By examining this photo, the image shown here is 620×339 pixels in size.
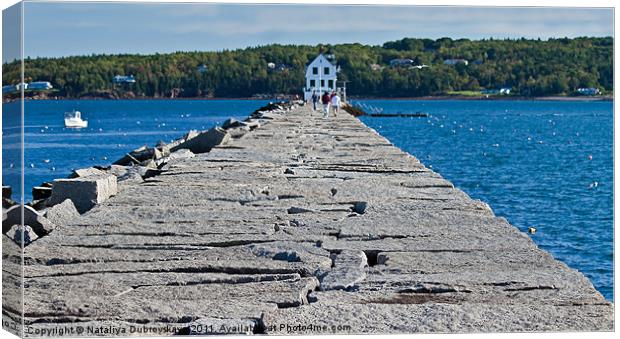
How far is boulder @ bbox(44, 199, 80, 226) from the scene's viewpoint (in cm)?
597

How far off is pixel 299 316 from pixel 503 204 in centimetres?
874

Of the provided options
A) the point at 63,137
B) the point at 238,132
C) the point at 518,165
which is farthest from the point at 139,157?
the point at 63,137

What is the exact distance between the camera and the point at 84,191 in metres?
6.84

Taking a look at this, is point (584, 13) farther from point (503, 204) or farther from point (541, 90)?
point (503, 204)

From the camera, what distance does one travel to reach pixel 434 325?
3.88m

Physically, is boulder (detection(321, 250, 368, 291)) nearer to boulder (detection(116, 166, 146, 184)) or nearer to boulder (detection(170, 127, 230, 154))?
boulder (detection(116, 166, 146, 184))

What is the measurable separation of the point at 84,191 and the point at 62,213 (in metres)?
0.66

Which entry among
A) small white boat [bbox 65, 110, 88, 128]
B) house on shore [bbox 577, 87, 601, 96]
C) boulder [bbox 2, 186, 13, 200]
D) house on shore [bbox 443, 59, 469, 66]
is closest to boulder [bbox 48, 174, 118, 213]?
boulder [bbox 2, 186, 13, 200]

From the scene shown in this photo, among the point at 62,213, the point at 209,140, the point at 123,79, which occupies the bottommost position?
the point at 62,213

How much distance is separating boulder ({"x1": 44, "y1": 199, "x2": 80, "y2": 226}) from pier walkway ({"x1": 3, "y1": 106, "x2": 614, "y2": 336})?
0.55 ft

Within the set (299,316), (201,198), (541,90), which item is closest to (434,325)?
(299,316)

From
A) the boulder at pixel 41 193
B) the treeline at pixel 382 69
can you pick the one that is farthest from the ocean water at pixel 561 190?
the boulder at pixel 41 193

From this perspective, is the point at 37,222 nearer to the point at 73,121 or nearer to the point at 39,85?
the point at 39,85

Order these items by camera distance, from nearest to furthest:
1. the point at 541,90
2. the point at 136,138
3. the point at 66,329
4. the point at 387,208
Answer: the point at 66,329, the point at 387,208, the point at 541,90, the point at 136,138
